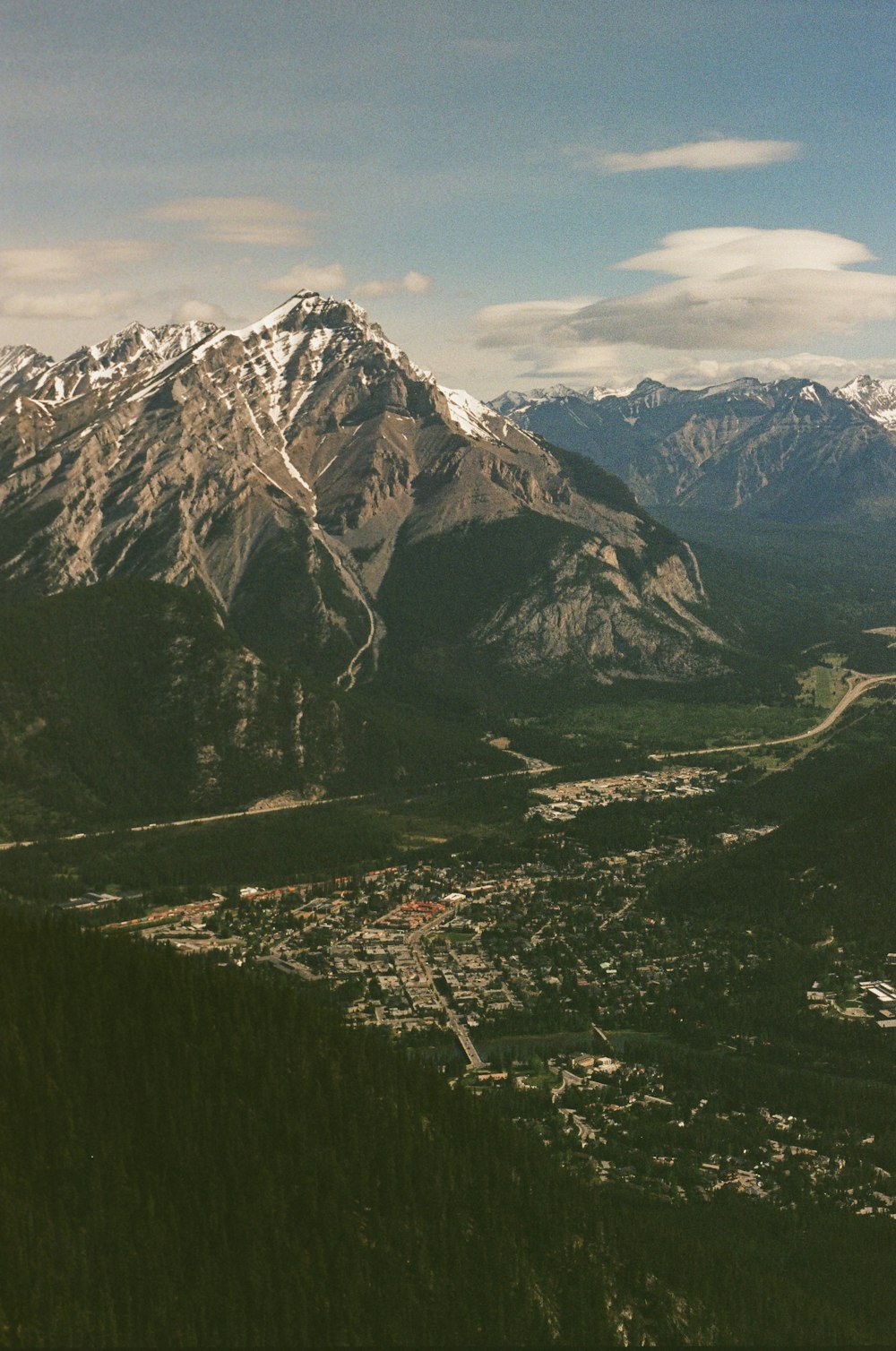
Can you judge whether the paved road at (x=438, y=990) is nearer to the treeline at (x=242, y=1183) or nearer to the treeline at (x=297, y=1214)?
the treeline at (x=242, y=1183)

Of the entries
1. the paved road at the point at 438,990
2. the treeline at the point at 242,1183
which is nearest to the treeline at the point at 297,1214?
the treeline at the point at 242,1183

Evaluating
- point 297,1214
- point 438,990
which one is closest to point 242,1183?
point 297,1214

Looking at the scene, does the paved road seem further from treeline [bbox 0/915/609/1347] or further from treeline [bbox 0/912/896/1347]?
treeline [bbox 0/912/896/1347]

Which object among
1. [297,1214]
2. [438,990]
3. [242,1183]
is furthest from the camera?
Answer: [438,990]

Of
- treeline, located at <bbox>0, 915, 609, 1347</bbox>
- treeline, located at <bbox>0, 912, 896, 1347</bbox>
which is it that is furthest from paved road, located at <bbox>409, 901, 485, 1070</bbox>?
treeline, located at <bbox>0, 912, 896, 1347</bbox>

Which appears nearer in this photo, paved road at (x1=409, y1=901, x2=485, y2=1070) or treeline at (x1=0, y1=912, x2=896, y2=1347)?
treeline at (x1=0, y1=912, x2=896, y2=1347)

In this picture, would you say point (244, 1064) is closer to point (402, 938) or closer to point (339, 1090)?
point (339, 1090)

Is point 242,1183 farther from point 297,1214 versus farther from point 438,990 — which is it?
point 438,990

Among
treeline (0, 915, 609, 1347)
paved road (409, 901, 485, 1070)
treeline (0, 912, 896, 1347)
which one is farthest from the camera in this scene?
paved road (409, 901, 485, 1070)

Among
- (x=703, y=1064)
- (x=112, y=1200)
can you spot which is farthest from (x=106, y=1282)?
(x=703, y=1064)
